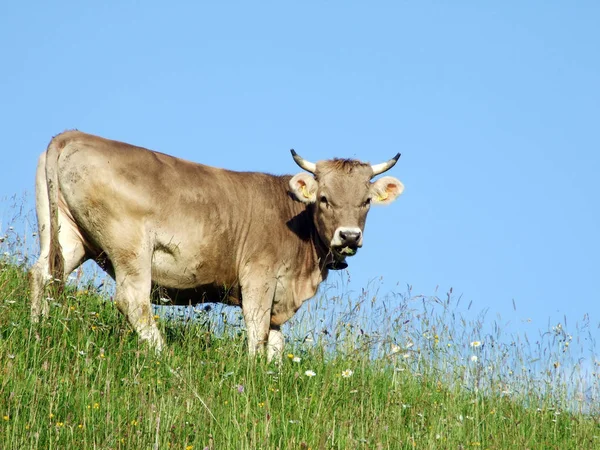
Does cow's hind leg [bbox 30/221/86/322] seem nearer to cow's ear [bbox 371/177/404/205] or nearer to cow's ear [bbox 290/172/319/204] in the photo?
cow's ear [bbox 290/172/319/204]

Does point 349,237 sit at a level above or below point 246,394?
above

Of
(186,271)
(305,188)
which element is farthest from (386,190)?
(186,271)

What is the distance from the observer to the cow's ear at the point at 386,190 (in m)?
11.4

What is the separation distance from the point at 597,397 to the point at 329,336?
2.90 meters

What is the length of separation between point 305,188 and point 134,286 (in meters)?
2.67

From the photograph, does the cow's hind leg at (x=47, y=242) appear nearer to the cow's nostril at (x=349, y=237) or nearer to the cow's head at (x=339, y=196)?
the cow's head at (x=339, y=196)

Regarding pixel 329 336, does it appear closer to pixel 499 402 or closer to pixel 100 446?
pixel 499 402

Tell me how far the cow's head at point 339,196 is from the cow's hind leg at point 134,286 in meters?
2.30

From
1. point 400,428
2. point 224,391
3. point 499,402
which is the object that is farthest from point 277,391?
point 499,402

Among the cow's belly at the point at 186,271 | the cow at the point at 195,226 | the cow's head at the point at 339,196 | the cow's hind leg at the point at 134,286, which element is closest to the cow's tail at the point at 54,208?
the cow at the point at 195,226

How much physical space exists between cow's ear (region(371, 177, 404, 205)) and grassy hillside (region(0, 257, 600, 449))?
7.36 feet

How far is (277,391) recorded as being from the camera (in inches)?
293

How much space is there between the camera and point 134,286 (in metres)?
9.47

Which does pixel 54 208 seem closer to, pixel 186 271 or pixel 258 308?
pixel 186 271
